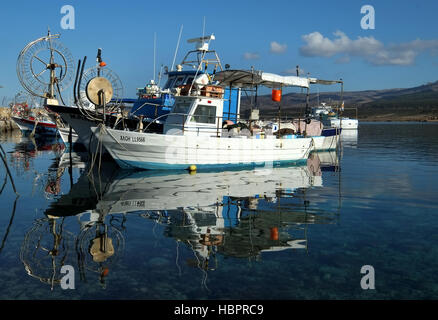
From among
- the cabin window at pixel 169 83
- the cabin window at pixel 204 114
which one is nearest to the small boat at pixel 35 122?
the cabin window at pixel 169 83

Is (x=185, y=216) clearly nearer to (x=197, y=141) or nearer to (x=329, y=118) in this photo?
(x=197, y=141)

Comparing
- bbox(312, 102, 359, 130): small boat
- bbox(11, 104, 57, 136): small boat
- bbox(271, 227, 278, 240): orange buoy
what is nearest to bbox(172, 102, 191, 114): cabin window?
bbox(271, 227, 278, 240): orange buoy

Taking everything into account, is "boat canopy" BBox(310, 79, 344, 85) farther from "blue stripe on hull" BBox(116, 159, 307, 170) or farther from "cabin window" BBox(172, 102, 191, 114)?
"cabin window" BBox(172, 102, 191, 114)

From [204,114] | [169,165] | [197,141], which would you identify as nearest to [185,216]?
[169,165]

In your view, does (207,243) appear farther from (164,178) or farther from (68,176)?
(68,176)

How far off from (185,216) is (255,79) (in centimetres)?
1352

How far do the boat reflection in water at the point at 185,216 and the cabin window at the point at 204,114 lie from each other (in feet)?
11.3

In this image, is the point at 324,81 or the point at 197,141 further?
the point at 324,81

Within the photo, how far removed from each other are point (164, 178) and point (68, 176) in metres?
5.00

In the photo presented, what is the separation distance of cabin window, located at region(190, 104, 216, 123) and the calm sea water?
182 inches

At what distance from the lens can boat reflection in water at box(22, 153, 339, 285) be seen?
812cm

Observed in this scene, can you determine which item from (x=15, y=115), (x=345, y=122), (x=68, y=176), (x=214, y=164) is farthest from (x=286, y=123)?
(x=345, y=122)

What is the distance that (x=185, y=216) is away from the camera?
1120 centimetres
